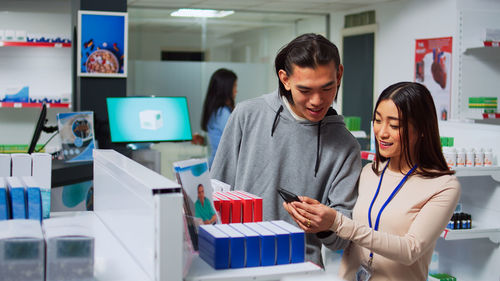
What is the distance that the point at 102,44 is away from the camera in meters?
5.05

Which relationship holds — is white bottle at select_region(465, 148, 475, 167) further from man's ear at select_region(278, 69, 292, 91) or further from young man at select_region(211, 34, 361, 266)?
man's ear at select_region(278, 69, 292, 91)

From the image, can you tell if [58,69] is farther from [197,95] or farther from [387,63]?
[387,63]

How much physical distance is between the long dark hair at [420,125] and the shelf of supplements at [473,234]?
2016 mm

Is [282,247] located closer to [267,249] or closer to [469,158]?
[267,249]

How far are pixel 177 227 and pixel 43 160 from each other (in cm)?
102

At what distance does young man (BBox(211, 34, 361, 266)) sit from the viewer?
1.82 m

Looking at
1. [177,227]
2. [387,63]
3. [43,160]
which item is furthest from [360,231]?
[387,63]

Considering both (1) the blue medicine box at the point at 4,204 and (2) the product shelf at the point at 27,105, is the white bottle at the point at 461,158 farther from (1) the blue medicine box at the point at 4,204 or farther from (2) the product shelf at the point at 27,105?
(2) the product shelf at the point at 27,105

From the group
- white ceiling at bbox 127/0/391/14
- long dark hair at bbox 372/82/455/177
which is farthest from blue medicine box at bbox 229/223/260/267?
white ceiling at bbox 127/0/391/14

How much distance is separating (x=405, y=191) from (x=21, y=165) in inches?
51.2

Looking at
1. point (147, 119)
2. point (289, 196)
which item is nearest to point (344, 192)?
point (289, 196)

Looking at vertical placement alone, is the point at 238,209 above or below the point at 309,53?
below

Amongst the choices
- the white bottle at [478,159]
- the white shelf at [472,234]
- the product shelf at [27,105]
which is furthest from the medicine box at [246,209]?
the product shelf at [27,105]

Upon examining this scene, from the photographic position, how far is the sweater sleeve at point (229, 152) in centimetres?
198
